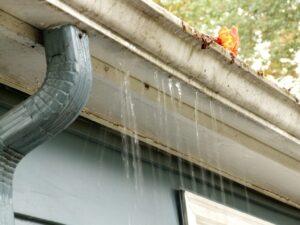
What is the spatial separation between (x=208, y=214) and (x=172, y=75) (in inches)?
43.3

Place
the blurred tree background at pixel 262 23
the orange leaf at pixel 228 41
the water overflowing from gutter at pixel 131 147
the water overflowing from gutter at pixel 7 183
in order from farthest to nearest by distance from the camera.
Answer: the blurred tree background at pixel 262 23 < the water overflowing from gutter at pixel 131 147 < the orange leaf at pixel 228 41 < the water overflowing from gutter at pixel 7 183

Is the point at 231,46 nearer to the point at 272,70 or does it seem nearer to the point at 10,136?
the point at 10,136

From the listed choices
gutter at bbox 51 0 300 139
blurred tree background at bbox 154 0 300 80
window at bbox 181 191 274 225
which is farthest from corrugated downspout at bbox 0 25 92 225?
blurred tree background at bbox 154 0 300 80

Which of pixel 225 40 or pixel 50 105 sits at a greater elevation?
pixel 225 40

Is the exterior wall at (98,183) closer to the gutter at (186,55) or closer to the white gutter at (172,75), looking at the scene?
the white gutter at (172,75)

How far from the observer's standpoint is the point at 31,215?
2.19 meters

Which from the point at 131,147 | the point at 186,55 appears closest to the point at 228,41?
the point at 186,55

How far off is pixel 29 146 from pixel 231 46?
105 centimetres

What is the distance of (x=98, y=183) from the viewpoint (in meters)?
2.57

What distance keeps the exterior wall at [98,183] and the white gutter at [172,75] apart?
84mm

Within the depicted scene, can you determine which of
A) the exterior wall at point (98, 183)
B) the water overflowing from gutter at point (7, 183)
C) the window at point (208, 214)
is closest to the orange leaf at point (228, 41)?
the exterior wall at point (98, 183)

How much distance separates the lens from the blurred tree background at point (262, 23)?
836 centimetres

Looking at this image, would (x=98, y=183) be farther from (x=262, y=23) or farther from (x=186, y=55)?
(x=262, y=23)

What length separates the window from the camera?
304 cm
